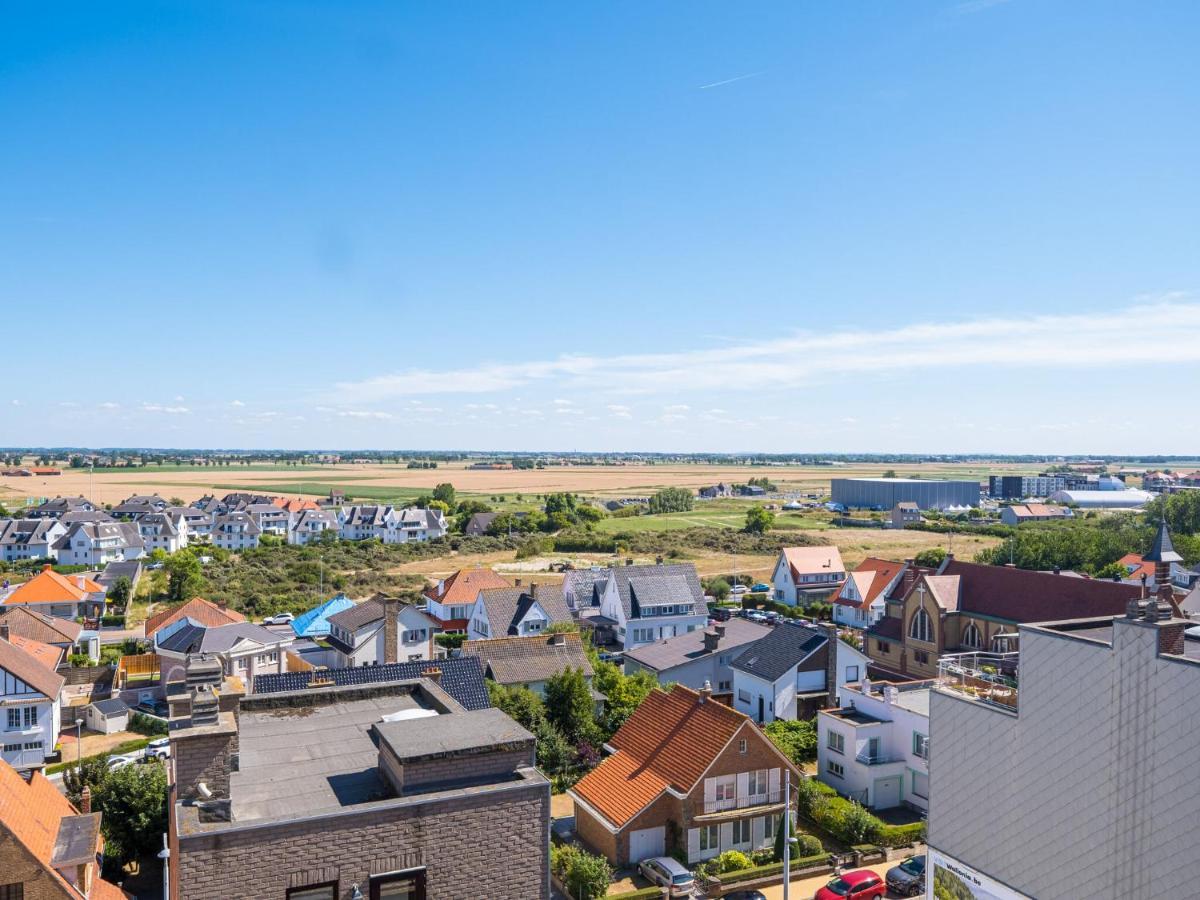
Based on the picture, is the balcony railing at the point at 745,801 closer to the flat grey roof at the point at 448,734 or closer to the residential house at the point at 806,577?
the flat grey roof at the point at 448,734

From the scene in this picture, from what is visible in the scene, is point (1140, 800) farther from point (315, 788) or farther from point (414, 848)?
point (315, 788)

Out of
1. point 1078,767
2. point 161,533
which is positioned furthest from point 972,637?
point 161,533

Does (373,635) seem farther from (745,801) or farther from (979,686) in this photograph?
(979,686)

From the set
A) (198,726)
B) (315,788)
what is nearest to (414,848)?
(315,788)

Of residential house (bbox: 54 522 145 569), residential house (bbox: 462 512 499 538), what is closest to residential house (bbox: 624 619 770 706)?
residential house (bbox: 462 512 499 538)

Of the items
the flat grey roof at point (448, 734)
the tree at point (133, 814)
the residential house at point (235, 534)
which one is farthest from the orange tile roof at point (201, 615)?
the residential house at point (235, 534)
